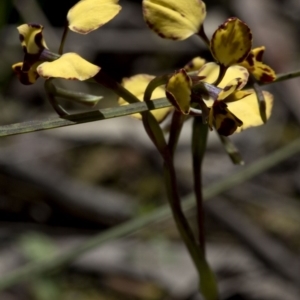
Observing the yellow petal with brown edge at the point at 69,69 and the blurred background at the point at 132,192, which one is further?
the blurred background at the point at 132,192

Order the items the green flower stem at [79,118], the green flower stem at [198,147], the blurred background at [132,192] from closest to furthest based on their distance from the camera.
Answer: the green flower stem at [79,118], the green flower stem at [198,147], the blurred background at [132,192]

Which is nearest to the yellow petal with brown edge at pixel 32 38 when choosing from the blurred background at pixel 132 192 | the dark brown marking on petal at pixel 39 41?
the dark brown marking on petal at pixel 39 41

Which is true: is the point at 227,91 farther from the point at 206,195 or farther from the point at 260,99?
the point at 206,195

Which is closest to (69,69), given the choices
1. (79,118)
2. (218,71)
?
(79,118)

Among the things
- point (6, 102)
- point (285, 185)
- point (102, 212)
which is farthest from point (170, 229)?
point (6, 102)

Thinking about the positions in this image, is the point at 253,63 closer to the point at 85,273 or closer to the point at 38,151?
the point at 85,273

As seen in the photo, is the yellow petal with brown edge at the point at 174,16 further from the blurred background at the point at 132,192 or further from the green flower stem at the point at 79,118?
the blurred background at the point at 132,192
